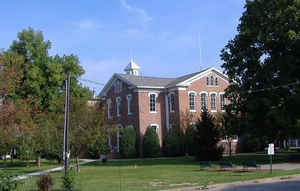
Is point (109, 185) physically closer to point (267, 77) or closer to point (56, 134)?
point (56, 134)

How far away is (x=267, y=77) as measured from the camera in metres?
34.4

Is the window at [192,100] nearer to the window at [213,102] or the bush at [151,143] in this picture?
the window at [213,102]

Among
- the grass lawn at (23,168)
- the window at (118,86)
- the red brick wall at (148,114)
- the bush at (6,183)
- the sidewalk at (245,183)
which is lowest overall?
the grass lawn at (23,168)

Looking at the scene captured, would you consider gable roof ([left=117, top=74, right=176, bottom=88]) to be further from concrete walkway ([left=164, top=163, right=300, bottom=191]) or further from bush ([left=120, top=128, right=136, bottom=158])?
concrete walkway ([left=164, top=163, right=300, bottom=191])

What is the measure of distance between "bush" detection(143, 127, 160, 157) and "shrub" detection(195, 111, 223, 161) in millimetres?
8904

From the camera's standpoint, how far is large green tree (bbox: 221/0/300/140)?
1284 inches

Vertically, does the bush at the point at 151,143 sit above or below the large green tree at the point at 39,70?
below

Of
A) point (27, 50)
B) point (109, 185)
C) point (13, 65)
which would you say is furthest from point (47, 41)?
point (109, 185)

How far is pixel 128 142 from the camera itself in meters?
47.4

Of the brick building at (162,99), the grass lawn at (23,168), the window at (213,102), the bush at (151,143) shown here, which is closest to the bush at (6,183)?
the grass lawn at (23,168)

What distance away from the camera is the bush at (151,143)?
4688cm

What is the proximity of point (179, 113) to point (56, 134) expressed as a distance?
1924 centimetres

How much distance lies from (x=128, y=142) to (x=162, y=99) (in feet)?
21.8

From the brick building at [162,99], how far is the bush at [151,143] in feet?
3.44
